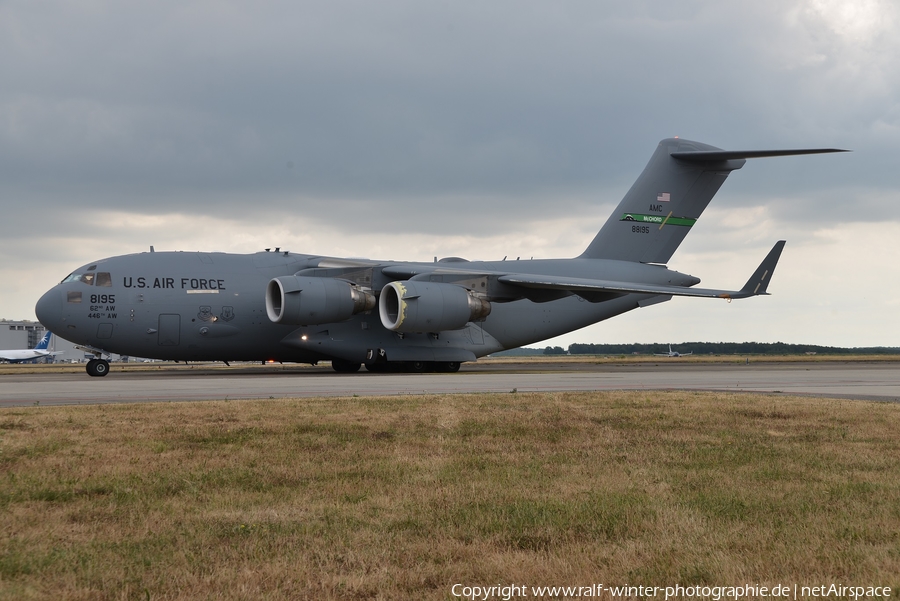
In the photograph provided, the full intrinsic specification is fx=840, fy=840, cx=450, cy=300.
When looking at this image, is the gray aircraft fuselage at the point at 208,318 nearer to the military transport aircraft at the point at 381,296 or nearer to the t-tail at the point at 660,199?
the military transport aircraft at the point at 381,296

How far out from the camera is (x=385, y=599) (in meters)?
4.05

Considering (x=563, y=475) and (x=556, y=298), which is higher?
(x=556, y=298)

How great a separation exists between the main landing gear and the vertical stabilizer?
1746 centimetres

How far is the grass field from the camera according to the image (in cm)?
441

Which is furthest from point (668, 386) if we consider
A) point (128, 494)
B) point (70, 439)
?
point (128, 494)

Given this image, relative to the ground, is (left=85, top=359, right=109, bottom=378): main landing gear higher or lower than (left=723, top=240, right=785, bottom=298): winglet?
lower

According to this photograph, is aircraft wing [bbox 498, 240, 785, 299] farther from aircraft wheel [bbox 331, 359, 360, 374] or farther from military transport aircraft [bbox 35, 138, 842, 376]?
aircraft wheel [bbox 331, 359, 360, 374]

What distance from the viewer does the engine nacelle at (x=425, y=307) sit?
2505cm

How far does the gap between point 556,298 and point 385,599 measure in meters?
25.7

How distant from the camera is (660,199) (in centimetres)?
3203

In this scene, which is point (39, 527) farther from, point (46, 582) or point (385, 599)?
point (385, 599)

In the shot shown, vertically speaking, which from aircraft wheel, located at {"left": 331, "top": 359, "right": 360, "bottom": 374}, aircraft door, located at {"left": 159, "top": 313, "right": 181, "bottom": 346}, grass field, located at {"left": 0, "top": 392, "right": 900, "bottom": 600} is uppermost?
aircraft door, located at {"left": 159, "top": 313, "right": 181, "bottom": 346}

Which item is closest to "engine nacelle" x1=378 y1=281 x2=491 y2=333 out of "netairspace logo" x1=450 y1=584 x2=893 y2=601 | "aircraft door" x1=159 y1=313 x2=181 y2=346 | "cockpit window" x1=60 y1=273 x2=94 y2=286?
"aircraft door" x1=159 y1=313 x2=181 y2=346

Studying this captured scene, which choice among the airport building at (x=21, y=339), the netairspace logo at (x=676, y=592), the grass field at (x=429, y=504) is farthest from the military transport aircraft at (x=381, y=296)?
the airport building at (x=21, y=339)
